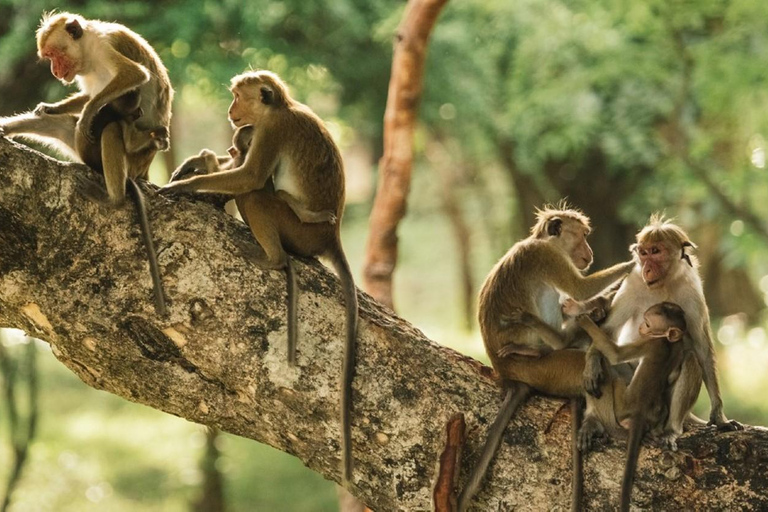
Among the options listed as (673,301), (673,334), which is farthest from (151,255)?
(673,301)

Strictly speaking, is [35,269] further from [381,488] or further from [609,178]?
[609,178]

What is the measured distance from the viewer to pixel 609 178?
40.3 ft

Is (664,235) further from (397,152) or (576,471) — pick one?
(397,152)

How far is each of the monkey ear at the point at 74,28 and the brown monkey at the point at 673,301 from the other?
2.58 m

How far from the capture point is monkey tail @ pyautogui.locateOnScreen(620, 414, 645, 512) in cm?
338

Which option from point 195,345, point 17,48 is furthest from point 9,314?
point 17,48

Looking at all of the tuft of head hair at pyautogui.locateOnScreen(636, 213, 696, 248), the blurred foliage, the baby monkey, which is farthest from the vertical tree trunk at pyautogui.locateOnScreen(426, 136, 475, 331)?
the baby monkey

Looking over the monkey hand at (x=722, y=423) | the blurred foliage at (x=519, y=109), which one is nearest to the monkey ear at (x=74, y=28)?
the monkey hand at (x=722, y=423)

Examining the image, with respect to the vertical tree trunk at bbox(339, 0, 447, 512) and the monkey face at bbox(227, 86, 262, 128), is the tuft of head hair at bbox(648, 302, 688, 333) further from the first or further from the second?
the vertical tree trunk at bbox(339, 0, 447, 512)

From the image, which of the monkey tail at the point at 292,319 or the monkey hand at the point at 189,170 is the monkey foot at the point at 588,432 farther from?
the monkey hand at the point at 189,170

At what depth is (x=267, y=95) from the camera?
4238mm

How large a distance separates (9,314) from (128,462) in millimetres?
9376

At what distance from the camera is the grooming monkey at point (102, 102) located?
3.93m

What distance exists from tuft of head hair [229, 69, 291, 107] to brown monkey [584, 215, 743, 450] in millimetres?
1698
